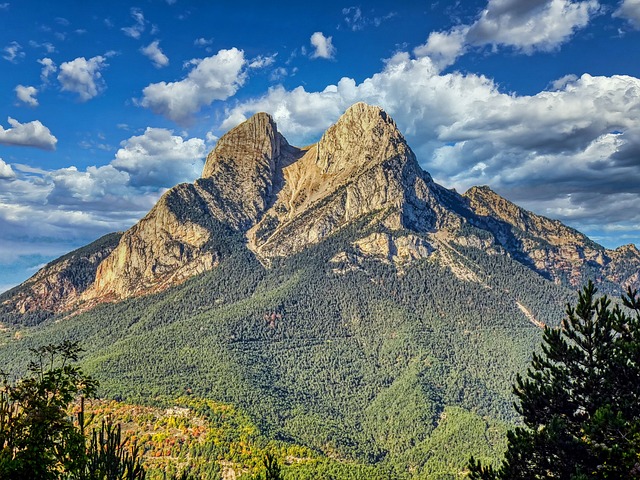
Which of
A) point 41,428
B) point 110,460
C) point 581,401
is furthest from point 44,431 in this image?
point 581,401

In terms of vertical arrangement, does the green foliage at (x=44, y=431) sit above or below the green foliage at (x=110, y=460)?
above

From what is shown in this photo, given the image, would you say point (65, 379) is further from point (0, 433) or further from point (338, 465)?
point (338, 465)

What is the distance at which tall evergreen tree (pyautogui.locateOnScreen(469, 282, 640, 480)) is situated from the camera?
1291 inches

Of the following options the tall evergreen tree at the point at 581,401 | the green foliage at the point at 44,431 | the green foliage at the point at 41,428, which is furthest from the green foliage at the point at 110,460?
the tall evergreen tree at the point at 581,401

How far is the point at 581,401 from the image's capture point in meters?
37.4

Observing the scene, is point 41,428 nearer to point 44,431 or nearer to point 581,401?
point 44,431

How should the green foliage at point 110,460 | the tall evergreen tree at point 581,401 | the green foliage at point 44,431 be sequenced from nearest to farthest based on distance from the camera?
the green foliage at point 44,431, the green foliage at point 110,460, the tall evergreen tree at point 581,401

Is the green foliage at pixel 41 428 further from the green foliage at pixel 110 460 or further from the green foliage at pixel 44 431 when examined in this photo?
the green foliage at pixel 110 460

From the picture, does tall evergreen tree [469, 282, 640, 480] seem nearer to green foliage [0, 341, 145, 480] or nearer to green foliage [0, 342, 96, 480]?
green foliage [0, 341, 145, 480]

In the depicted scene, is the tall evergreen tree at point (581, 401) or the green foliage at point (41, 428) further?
the tall evergreen tree at point (581, 401)

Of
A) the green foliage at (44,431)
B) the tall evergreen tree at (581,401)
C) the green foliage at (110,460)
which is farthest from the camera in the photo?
the tall evergreen tree at (581,401)

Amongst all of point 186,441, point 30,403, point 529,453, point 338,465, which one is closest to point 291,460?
point 338,465

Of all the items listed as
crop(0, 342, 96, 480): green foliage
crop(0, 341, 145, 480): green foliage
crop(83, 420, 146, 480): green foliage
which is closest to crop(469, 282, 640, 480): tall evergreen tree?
crop(83, 420, 146, 480): green foliage

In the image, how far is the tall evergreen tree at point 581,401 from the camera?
108ft
